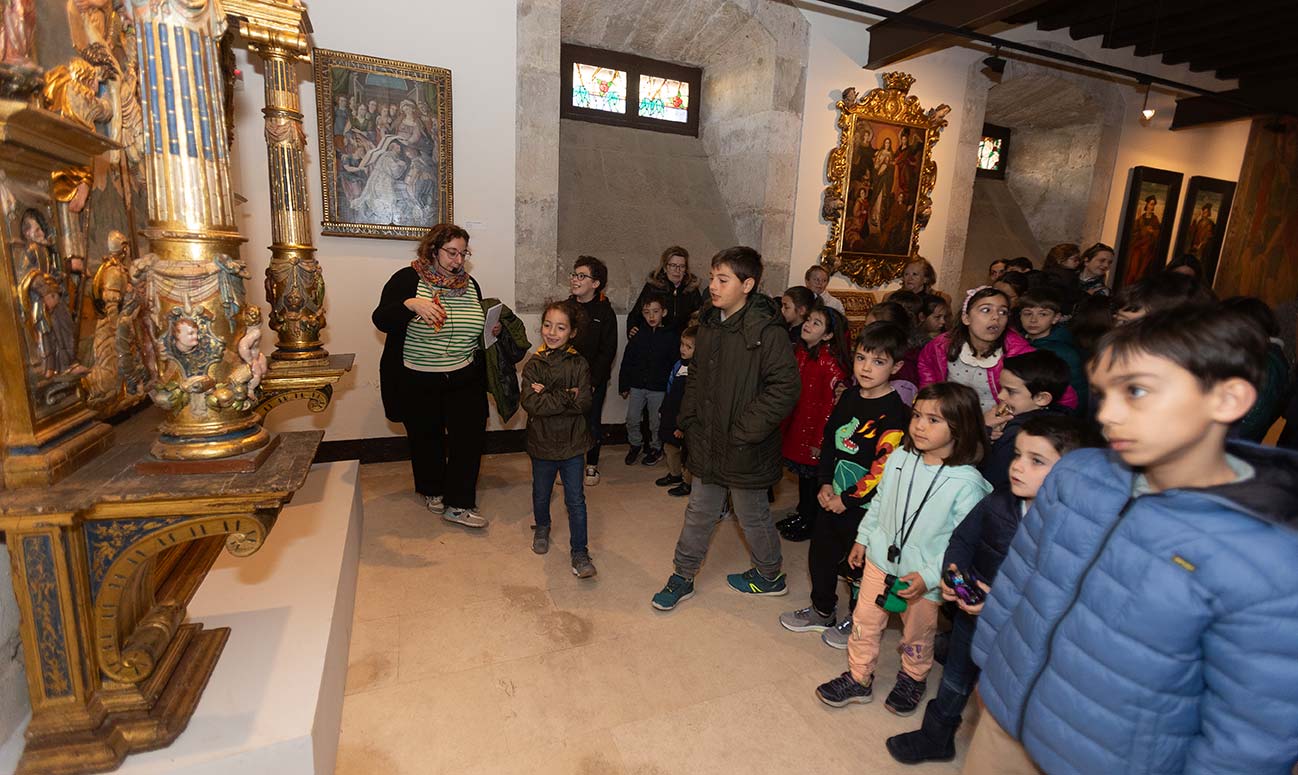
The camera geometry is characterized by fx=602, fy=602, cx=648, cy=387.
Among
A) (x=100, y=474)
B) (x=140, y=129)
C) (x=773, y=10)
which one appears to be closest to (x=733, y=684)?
(x=100, y=474)

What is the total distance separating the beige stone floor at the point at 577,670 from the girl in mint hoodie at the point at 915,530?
0.50 feet

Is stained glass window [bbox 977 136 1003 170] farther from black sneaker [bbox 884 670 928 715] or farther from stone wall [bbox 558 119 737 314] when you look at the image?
black sneaker [bbox 884 670 928 715]

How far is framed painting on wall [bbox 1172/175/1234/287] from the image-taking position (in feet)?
29.9

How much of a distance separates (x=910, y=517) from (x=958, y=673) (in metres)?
0.56

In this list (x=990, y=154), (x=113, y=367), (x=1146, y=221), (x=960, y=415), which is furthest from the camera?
(x=990, y=154)

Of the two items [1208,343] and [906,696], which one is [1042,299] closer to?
[906,696]

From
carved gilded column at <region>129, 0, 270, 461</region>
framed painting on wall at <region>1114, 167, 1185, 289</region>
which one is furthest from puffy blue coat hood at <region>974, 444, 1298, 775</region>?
framed painting on wall at <region>1114, 167, 1185, 289</region>

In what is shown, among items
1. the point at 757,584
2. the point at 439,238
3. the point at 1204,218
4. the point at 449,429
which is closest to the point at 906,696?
the point at 757,584

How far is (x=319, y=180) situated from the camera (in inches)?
179

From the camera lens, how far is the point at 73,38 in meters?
1.64

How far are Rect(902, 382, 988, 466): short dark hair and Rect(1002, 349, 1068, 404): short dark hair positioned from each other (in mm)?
353

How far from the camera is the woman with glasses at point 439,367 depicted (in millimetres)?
3564

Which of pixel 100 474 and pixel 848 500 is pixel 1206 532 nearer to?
pixel 848 500

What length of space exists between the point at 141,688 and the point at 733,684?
2084 mm
